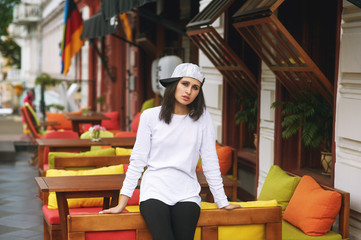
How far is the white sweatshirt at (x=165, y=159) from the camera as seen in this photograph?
414 cm

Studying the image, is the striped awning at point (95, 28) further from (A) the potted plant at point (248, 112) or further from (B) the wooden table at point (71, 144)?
(A) the potted plant at point (248, 112)

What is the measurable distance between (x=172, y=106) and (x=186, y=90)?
0.14 metres

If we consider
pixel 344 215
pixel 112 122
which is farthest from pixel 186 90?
pixel 112 122

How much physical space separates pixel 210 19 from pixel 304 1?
1127 mm

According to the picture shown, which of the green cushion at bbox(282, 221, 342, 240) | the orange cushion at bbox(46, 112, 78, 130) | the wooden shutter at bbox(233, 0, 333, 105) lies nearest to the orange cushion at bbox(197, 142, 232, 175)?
the wooden shutter at bbox(233, 0, 333, 105)

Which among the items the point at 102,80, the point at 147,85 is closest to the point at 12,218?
the point at 147,85

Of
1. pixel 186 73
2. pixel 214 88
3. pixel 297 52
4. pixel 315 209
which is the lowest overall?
pixel 315 209

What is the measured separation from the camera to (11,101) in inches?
1165

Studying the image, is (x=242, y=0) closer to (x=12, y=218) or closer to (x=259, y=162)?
(x=259, y=162)

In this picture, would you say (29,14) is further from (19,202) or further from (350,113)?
(350,113)

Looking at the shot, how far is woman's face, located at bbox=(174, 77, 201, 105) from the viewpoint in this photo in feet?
13.8

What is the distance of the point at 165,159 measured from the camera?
4184 mm

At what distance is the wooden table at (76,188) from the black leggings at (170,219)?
1.43 meters

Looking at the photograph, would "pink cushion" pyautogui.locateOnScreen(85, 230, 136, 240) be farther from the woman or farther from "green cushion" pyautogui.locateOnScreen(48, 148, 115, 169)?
"green cushion" pyautogui.locateOnScreen(48, 148, 115, 169)
